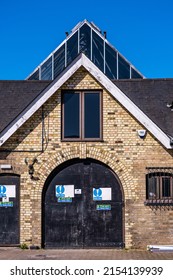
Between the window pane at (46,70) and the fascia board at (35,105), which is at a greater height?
the window pane at (46,70)

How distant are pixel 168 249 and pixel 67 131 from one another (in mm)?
5040

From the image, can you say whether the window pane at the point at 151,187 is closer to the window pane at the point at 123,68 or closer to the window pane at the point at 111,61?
the window pane at the point at 111,61

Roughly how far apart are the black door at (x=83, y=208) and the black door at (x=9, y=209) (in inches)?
37.9

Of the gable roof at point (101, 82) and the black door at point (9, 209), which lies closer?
the gable roof at point (101, 82)

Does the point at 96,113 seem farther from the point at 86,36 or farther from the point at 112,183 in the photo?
the point at 86,36

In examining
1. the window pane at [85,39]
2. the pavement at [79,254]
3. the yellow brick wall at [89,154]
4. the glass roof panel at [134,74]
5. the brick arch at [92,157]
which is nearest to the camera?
the pavement at [79,254]

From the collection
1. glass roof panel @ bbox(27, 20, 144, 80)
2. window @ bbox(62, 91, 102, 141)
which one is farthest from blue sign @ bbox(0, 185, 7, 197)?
glass roof panel @ bbox(27, 20, 144, 80)

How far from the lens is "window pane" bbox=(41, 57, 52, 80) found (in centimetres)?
3503

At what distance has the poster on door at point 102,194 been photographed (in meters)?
16.8

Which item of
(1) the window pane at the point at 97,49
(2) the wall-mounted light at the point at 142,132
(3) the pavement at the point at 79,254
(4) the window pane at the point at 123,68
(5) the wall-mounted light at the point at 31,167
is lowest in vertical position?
(3) the pavement at the point at 79,254

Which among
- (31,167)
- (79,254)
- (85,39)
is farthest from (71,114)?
(85,39)

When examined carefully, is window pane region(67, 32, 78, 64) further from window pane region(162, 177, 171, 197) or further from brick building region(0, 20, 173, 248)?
window pane region(162, 177, 171, 197)

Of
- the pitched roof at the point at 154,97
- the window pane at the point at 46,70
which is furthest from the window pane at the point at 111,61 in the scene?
the pitched roof at the point at 154,97

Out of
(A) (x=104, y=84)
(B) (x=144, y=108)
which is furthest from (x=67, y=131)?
(B) (x=144, y=108)
